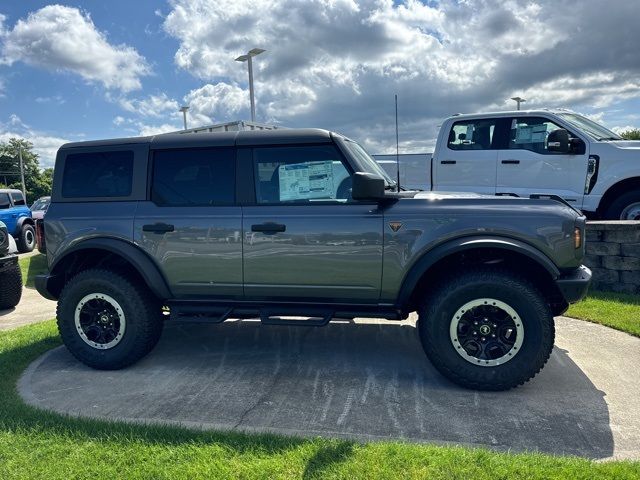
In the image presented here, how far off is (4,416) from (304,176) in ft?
9.02

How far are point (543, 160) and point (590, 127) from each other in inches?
35.8

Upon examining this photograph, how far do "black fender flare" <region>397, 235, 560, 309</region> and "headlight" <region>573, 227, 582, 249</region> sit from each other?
0.22 m

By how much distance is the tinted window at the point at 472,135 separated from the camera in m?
7.22

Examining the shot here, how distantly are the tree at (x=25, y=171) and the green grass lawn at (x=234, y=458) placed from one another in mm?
59818

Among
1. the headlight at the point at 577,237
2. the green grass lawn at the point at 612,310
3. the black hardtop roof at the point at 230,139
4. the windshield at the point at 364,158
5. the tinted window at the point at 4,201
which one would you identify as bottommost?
the green grass lawn at the point at 612,310

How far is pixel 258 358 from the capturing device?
4262mm

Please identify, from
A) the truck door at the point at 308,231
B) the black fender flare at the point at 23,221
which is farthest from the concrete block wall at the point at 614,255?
the black fender flare at the point at 23,221

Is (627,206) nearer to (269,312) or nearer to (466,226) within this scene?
(466,226)

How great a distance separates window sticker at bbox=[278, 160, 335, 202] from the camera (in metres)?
3.80

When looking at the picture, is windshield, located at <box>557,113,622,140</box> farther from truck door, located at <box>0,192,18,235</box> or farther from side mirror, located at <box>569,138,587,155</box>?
truck door, located at <box>0,192,18,235</box>

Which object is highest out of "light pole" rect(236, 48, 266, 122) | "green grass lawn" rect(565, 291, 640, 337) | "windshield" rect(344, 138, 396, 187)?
"light pole" rect(236, 48, 266, 122)

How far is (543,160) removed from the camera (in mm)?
6820

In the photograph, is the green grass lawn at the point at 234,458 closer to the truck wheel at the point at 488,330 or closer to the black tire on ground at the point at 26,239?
the truck wheel at the point at 488,330

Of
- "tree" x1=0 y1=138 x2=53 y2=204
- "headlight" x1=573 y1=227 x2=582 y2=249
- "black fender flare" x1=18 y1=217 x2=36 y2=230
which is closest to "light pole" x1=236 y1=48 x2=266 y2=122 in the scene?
"black fender flare" x1=18 y1=217 x2=36 y2=230
